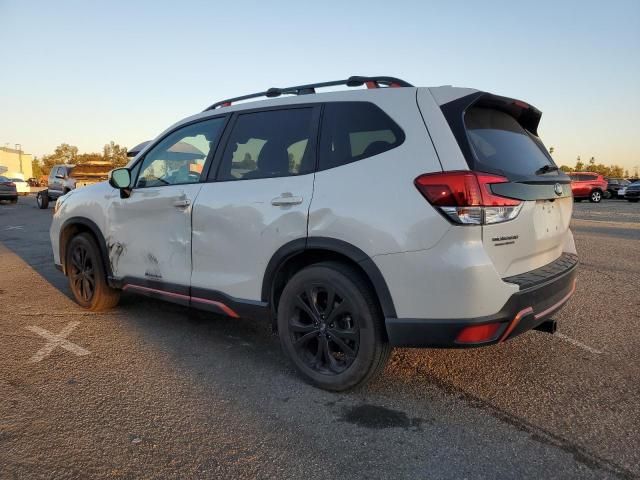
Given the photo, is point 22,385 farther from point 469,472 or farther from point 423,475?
point 469,472

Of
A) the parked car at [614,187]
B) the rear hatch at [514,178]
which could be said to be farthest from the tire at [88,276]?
the parked car at [614,187]

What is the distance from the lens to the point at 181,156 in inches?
166

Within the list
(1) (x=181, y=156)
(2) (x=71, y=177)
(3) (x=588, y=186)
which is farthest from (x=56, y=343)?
(3) (x=588, y=186)

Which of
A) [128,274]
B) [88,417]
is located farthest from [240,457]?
[128,274]

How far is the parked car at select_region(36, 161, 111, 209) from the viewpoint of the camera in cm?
1836

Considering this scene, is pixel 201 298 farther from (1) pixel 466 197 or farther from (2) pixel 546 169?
(2) pixel 546 169

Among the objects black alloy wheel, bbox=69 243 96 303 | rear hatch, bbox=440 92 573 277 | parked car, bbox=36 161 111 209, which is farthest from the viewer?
parked car, bbox=36 161 111 209

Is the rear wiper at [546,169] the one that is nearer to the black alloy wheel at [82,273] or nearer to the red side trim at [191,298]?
the red side trim at [191,298]

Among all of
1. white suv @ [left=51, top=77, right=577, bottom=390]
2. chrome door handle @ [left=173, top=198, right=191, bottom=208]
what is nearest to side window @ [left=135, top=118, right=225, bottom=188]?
white suv @ [left=51, top=77, right=577, bottom=390]

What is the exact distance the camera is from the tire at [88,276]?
15.7 ft

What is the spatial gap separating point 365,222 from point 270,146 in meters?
1.09

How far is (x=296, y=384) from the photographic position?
3285 millimetres

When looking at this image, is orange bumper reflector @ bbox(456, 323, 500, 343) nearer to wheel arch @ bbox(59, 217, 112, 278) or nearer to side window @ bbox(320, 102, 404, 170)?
side window @ bbox(320, 102, 404, 170)

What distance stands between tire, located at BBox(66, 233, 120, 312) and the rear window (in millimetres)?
3669
